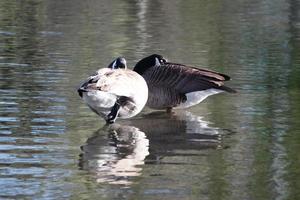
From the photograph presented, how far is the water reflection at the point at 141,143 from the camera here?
324 inches

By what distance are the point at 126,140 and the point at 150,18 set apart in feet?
54.7

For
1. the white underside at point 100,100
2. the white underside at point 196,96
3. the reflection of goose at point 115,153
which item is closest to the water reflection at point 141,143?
the reflection of goose at point 115,153

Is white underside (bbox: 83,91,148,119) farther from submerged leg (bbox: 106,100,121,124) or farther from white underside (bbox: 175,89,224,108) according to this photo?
white underside (bbox: 175,89,224,108)

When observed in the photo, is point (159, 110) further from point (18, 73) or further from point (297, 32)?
point (297, 32)

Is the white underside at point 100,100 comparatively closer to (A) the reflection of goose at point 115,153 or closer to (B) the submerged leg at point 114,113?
(B) the submerged leg at point 114,113

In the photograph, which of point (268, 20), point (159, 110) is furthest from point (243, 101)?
point (268, 20)

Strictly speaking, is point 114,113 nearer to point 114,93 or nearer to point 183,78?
point 114,93

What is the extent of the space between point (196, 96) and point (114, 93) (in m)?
1.84

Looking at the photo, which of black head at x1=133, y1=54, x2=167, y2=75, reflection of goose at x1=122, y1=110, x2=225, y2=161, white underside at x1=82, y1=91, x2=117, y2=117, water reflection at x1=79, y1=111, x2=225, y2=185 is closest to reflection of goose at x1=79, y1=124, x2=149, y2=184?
water reflection at x1=79, y1=111, x2=225, y2=185

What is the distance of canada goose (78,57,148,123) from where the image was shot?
31.9 ft

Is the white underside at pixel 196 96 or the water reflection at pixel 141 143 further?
the white underside at pixel 196 96

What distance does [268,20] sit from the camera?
2578 cm

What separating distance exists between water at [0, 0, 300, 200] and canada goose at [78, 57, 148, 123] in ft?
0.73

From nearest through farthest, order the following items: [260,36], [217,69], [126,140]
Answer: [126,140]
[217,69]
[260,36]
